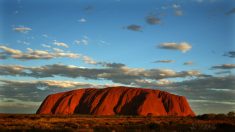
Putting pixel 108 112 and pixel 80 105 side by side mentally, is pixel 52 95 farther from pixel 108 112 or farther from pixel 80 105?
pixel 108 112

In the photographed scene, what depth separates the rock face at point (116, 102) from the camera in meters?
113

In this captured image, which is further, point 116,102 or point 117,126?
point 116,102

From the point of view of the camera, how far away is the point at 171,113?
387 feet

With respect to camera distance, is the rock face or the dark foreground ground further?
the rock face

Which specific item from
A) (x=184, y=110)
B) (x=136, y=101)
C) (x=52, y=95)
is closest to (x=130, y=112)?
(x=136, y=101)

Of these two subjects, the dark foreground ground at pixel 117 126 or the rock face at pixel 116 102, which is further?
the rock face at pixel 116 102

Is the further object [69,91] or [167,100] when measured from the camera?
[69,91]

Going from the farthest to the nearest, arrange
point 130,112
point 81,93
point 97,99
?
1. point 81,93
2. point 97,99
3. point 130,112

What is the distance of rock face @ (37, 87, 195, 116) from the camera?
11312cm

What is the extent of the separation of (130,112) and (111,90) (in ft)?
A: 50.0

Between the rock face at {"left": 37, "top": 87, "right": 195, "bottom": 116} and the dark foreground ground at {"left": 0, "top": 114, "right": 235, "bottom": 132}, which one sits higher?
the rock face at {"left": 37, "top": 87, "right": 195, "bottom": 116}

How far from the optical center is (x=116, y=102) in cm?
11881

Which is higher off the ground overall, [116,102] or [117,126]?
[116,102]

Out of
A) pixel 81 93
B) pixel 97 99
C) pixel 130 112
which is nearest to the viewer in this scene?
pixel 130 112
